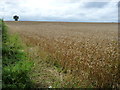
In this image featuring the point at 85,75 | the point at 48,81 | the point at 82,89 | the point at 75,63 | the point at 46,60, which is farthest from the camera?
the point at 46,60

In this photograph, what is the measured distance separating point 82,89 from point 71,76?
1.93 ft

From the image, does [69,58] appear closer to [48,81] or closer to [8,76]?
[48,81]

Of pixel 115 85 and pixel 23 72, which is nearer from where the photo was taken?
pixel 115 85

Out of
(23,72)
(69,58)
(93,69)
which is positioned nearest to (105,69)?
(93,69)

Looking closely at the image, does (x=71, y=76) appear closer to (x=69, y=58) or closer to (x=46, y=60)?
(x=69, y=58)

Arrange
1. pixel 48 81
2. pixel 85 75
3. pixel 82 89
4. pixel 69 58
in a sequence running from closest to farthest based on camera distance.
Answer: pixel 82 89 → pixel 85 75 → pixel 48 81 → pixel 69 58

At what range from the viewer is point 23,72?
4129 mm

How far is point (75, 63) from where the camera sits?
4.54m

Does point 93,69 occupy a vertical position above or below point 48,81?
above

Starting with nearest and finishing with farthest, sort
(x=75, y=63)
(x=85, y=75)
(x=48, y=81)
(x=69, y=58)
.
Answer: (x=85, y=75), (x=48, y=81), (x=75, y=63), (x=69, y=58)

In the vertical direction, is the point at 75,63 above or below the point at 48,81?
above

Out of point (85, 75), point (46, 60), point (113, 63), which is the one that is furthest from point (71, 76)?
point (46, 60)

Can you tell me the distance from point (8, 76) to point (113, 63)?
2.62 m

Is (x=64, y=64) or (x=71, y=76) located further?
(x=64, y=64)
